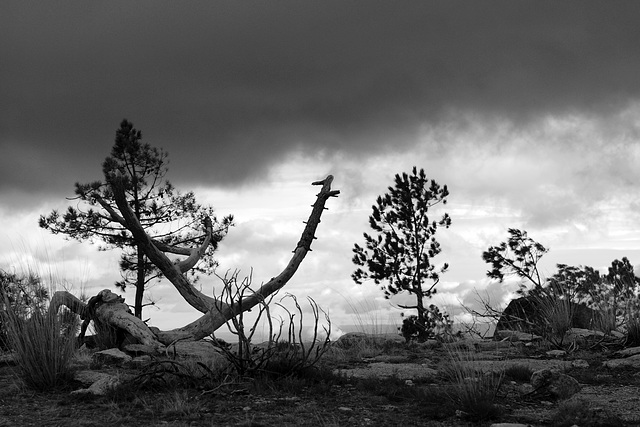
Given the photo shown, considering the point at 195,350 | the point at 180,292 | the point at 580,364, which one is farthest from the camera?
the point at 180,292

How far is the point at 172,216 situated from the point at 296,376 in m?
13.0

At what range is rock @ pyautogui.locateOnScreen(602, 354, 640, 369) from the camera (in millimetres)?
8570

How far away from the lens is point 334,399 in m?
6.29

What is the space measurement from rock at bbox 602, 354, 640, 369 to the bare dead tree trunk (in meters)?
5.58

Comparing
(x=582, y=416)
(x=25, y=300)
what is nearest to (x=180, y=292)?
(x=25, y=300)

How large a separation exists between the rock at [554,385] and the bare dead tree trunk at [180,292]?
18.4 feet

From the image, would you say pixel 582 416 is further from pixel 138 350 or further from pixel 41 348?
pixel 138 350

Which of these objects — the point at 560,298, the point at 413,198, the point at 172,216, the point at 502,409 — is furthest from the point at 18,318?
the point at 413,198

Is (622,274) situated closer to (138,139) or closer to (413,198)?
(413,198)

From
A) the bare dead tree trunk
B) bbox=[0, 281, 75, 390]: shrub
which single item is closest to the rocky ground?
bbox=[0, 281, 75, 390]: shrub

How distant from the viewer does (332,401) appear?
20.3ft

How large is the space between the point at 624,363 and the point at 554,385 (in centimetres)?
265

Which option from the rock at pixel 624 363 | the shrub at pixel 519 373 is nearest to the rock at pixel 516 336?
the rock at pixel 624 363

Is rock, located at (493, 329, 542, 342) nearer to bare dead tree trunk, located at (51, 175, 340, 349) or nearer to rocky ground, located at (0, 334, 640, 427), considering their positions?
rocky ground, located at (0, 334, 640, 427)
